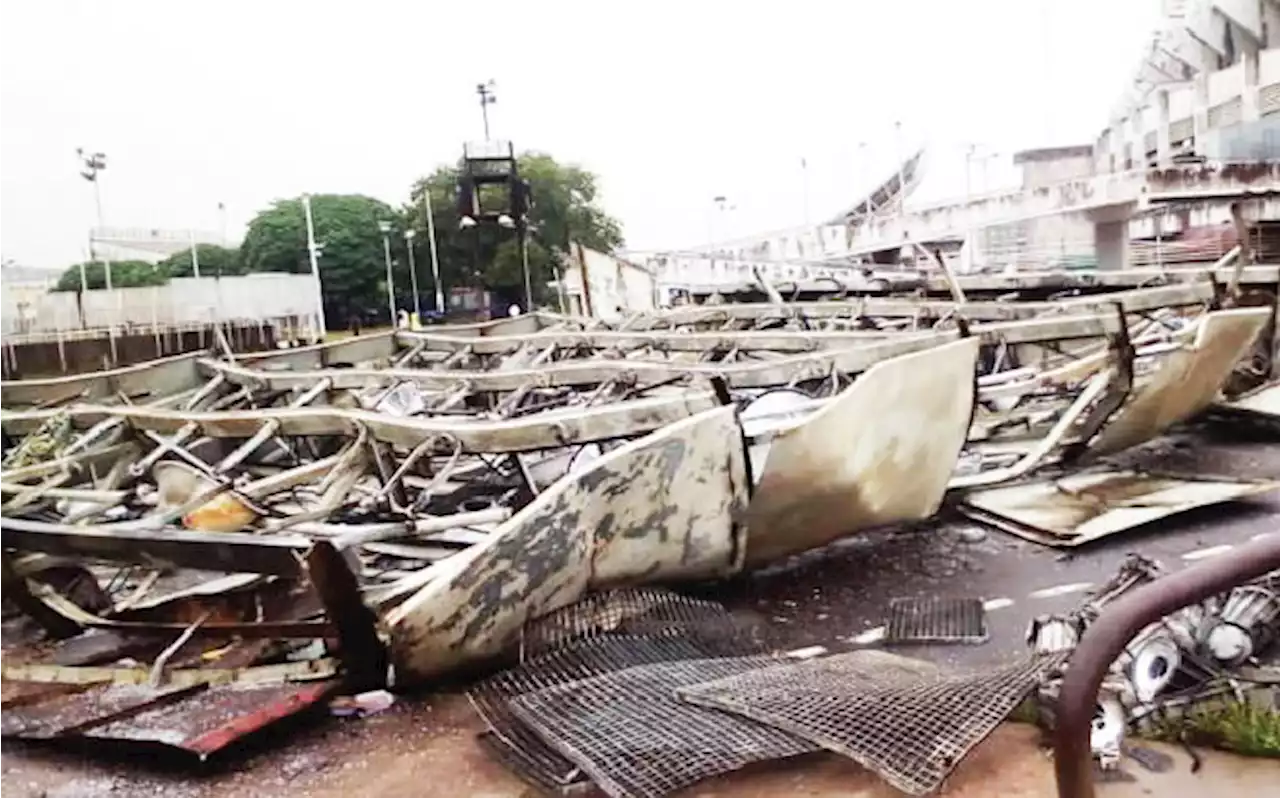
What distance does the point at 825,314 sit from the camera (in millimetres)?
9234

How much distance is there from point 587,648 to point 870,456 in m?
1.78

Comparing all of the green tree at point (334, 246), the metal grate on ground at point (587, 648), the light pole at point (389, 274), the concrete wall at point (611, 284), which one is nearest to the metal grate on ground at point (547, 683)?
the metal grate on ground at point (587, 648)

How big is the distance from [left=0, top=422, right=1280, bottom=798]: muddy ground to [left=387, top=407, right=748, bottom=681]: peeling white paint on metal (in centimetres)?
33

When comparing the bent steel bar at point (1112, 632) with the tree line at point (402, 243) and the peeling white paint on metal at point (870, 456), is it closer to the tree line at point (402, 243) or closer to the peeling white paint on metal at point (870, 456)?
the peeling white paint on metal at point (870, 456)

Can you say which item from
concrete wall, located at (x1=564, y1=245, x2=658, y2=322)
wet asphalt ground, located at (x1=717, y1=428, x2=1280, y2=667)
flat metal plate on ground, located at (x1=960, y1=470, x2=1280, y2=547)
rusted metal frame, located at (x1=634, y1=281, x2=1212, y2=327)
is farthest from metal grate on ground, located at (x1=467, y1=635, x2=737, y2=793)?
concrete wall, located at (x1=564, y1=245, x2=658, y2=322)

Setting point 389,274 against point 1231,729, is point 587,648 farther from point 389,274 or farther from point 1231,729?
point 389,274

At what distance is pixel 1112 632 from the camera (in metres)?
1.47

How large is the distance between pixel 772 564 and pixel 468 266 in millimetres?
37348

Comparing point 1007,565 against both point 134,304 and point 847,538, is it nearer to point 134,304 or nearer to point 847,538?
point 847,538

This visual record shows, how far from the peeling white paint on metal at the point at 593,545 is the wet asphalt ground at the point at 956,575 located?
1.51 ft

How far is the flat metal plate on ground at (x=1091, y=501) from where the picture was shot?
5.79m

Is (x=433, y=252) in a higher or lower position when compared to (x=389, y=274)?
higher

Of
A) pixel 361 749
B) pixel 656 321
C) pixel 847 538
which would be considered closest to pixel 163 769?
pixel 361 749

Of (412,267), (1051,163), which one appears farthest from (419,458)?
(1051,163)
